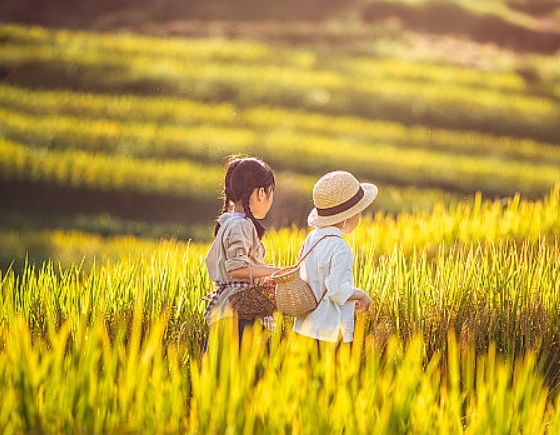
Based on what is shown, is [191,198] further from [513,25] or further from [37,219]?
[513,25]

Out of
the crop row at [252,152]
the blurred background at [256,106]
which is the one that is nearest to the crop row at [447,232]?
the blurred background at [256,106]

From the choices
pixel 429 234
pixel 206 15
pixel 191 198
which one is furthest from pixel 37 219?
pixel 206 15

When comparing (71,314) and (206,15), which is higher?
(206,15)

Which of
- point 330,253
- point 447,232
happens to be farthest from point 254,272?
point 447,232

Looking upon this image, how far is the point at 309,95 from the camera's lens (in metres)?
10.7

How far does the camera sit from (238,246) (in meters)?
3.15

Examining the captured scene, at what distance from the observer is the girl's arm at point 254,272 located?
315 cm

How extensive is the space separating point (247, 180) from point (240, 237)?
200 mm

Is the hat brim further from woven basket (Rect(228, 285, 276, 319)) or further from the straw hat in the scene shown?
woven basket (Rect(228, 285, 276, 319))

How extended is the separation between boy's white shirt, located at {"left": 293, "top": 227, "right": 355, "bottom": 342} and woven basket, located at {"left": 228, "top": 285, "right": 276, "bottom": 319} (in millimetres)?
126

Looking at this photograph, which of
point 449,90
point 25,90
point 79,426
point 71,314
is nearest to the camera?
point 79,426

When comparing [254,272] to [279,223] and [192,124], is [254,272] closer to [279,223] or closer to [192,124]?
[279,223]

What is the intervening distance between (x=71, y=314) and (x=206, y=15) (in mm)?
11440

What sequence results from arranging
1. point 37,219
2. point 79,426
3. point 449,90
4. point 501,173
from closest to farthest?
point 79,426, point 37,219, point 501,173, point 449,90
